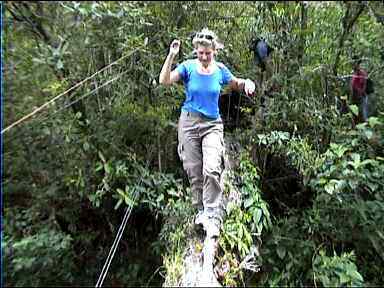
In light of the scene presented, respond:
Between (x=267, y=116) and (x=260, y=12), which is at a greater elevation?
(x=260, y=12)

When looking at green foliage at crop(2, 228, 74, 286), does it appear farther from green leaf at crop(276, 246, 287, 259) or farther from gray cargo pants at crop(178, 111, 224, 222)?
gray cargo pants at crop(178, 111, 224, 222)

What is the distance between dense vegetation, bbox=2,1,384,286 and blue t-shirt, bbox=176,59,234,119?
513mm

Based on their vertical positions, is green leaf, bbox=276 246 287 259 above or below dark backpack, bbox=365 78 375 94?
below

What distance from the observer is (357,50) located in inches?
115

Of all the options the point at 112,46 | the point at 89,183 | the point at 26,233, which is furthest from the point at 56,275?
the point at 112,46

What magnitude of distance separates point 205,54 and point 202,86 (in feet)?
0.44

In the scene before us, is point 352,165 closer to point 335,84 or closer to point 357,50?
point 335,84

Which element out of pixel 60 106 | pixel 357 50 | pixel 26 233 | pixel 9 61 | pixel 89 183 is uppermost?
pixel 357 50

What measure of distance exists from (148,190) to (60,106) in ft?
3.36

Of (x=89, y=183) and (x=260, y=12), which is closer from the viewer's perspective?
(x=260, y=12)

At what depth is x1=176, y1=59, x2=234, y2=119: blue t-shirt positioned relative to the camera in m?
2.11

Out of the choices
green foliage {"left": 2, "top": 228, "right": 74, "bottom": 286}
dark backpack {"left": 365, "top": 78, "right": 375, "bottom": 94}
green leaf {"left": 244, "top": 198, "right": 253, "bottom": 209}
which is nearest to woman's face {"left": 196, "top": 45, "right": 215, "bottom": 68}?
green leaf {"left": 244, "top": 198, "right": 253, "bottom": 209}

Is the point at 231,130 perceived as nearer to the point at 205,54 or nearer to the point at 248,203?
the point at 248,203

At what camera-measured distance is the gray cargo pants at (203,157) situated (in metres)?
2.10
